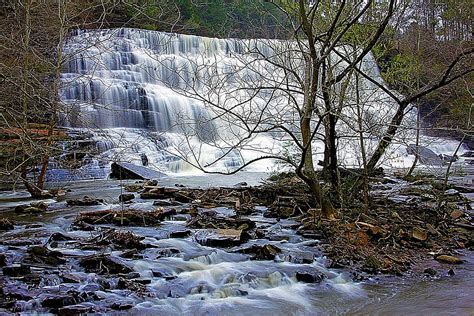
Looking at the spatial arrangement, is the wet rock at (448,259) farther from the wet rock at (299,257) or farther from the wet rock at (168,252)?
the wet rock at (168,252)

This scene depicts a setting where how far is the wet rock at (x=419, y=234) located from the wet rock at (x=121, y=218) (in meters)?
3.57

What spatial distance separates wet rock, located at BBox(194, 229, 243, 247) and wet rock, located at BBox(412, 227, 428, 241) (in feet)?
7.38

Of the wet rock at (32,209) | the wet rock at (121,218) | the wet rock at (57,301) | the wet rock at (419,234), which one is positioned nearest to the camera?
the wet rock at (57,301)

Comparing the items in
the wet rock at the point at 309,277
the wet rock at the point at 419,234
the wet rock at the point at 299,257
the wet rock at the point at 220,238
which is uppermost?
the wet rock at the point at 220,238

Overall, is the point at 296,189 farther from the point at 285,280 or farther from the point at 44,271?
the point at 44,271

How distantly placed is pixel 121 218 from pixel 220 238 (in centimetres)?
175

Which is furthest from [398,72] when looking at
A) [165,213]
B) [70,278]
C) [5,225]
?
[70,278]

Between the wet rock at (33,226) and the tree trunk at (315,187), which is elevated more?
the tree trunk at (315,187)

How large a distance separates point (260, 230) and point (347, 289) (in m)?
1.98

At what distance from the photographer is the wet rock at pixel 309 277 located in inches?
216

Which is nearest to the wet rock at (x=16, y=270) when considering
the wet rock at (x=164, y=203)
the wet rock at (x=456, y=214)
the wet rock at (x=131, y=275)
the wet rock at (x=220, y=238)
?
the wet rock at (x=131, y=275)

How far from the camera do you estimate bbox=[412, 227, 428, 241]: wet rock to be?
6640mm

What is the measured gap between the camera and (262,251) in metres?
6.07

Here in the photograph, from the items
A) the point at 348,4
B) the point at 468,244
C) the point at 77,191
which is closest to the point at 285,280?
the point at 468,244
